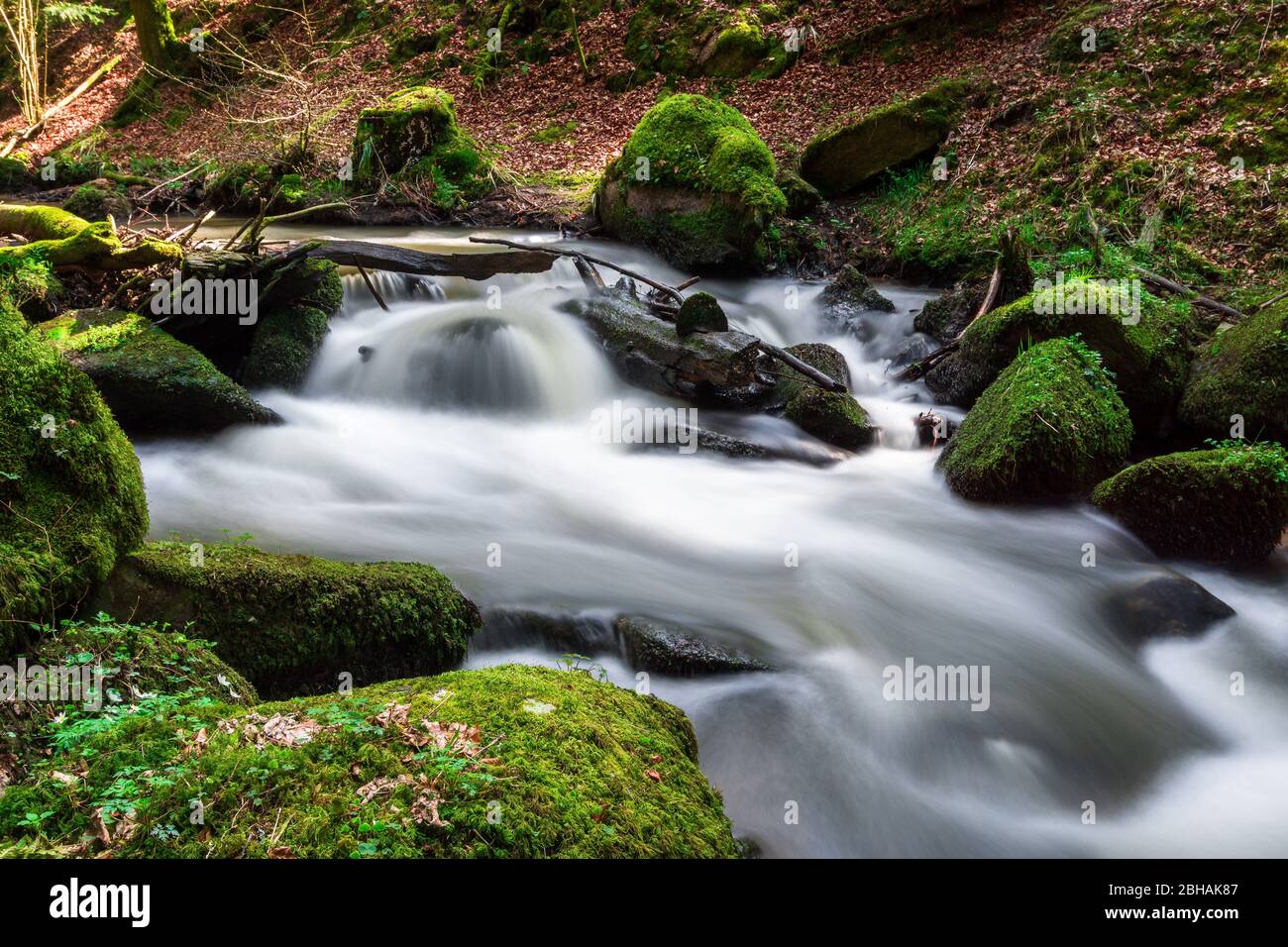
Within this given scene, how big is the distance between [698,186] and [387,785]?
32.7 ft

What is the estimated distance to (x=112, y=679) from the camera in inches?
112

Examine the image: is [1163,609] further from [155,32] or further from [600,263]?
[155,32]

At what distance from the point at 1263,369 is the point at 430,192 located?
11.7 m

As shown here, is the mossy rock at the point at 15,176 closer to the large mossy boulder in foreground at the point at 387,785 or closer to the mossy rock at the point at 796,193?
the mossy rock at the point at 796,193

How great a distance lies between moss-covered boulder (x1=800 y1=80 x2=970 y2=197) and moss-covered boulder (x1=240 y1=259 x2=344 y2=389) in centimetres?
774

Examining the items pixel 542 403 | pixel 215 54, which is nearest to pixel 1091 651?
pixel 542 403

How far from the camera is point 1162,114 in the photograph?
1080cm

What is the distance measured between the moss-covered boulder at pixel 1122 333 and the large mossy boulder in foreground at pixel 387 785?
6.13 metres

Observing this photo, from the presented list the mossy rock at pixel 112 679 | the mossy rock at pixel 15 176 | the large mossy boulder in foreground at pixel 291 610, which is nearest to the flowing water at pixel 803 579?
the large mossy boulder in foreground at pixel 291 610

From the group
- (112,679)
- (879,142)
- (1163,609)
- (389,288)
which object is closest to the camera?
(112,679)

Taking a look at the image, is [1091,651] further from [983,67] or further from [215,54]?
[215,54]

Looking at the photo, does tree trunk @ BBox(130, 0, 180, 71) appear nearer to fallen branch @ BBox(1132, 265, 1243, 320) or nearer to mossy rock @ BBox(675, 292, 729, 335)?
mossy rock @ BBox(675, 292, 729, 335)

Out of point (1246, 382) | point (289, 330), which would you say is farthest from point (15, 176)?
point (1246, 382)

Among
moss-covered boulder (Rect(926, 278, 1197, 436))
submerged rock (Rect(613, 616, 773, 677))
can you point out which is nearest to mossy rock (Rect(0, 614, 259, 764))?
submerged rock (Rect(613, 616, 773, 677))
